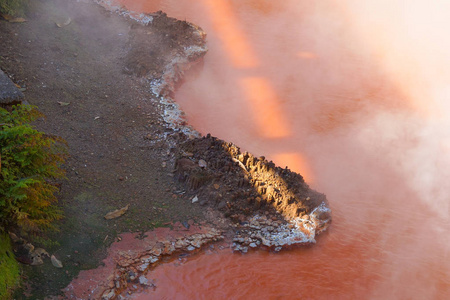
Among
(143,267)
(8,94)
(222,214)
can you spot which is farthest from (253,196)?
(8,94)

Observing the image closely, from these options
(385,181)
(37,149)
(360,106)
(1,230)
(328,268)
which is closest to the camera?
(1,230)

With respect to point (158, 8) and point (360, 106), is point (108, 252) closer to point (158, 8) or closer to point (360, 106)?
point (360, 106)

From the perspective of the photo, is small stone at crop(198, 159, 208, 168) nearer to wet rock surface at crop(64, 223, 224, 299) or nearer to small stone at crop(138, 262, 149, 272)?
wet rock surface at crop(64, 223, 224, 299)

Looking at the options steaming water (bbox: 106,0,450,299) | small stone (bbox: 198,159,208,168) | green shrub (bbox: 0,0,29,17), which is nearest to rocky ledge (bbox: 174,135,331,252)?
small stone (bbox: 198,159,208,168)

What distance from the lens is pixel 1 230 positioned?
224 inches

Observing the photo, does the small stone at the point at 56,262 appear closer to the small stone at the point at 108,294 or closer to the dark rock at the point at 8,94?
the small stone at the point at 108,294

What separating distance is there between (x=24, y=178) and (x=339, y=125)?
7.17 metres

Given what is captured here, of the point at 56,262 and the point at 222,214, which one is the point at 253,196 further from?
the point at 56,262

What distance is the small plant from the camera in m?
5.68

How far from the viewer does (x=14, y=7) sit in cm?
1059

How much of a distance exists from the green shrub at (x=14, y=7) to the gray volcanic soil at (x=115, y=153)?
12.4 inches

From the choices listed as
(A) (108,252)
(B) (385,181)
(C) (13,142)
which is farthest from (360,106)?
(C) (13,142)

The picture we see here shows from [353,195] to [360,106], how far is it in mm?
3327

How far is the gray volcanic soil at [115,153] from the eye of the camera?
6844 millimetres
